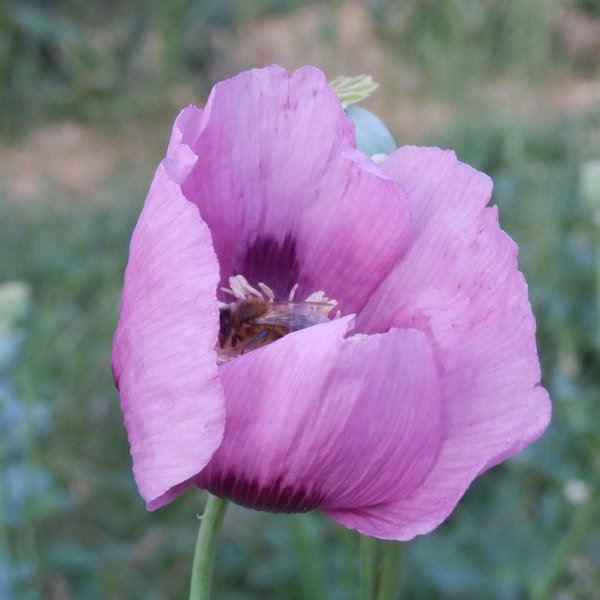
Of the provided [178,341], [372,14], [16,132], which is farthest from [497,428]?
[372,14]

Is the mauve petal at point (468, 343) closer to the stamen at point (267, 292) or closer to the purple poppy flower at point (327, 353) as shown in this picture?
the purple poppy flower at point (327, 353)

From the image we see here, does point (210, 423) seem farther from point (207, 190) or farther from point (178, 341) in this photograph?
point (207, 190)

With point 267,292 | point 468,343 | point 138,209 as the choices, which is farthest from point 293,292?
point 138,209

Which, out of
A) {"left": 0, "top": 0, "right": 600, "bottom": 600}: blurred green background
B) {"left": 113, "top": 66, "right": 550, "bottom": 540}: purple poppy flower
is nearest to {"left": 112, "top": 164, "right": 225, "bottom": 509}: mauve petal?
{"left": 113, "top": 66, "right": 550, "bottom": 540}: purple poppy flower

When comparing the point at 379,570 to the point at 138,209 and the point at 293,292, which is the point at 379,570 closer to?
the point at 293,292

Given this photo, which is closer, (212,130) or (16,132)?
(212,130)

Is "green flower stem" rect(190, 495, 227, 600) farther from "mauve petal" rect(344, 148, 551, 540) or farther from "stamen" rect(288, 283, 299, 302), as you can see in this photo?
"stamen" rect(288, 283, 299, 302)
